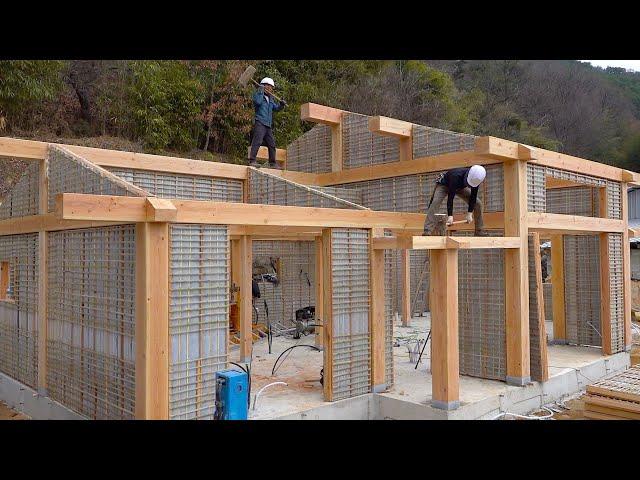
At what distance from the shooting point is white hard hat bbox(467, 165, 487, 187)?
7473 millimetres

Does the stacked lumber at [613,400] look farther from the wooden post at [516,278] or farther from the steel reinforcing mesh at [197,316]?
the steel reinforcing mesh at [197,316]

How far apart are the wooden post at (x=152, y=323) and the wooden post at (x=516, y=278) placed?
5.06m

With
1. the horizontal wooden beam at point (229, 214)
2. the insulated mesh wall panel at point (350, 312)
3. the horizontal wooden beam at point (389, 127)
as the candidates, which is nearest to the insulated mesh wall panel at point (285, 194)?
the horizontal wooden beam at point (229, 214)

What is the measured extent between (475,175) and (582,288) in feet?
16.7

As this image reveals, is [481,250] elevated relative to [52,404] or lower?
elevated

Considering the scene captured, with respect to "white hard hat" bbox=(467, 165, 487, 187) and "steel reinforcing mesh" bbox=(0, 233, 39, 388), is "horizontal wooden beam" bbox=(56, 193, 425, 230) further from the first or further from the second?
"steel reinforcing mesh" bbox=(0, 233, 39, 388)

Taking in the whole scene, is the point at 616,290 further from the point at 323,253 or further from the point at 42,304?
the point at 42,304

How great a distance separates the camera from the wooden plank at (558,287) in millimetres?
11320

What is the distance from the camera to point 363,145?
10727mm

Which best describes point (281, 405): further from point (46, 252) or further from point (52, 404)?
point (46, 252)

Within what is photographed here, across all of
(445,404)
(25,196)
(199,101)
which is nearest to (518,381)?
(445,404)
